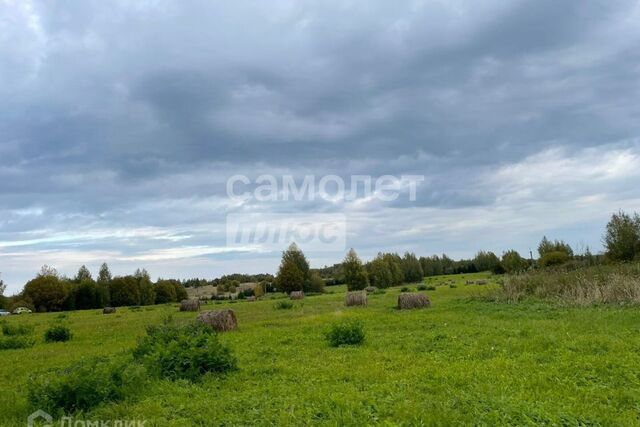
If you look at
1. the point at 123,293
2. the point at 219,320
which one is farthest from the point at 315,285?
the point at 219,320

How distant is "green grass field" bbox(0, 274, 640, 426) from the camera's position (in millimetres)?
6453

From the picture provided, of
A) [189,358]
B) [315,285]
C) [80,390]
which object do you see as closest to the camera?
[80,390]

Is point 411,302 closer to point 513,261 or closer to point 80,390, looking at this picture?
point 80,390

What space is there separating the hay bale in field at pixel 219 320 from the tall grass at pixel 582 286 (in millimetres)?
14037

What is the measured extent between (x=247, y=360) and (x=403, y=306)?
44.7 ft

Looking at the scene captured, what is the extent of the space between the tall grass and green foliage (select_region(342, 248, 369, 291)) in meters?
47.1

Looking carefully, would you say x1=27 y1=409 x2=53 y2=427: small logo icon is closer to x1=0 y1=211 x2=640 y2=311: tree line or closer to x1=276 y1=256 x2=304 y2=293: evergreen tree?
x1=0 y1=211 x2=640 y2=311: tree line

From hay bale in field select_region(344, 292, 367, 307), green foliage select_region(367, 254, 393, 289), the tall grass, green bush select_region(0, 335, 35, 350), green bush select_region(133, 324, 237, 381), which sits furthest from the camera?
green foliage select_region(367, 254, 393, 289)

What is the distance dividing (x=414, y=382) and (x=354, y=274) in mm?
67165

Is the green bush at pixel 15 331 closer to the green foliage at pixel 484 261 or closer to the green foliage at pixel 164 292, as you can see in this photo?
the green foliage at pixel 164 292

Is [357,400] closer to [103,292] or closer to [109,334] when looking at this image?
[109,334]

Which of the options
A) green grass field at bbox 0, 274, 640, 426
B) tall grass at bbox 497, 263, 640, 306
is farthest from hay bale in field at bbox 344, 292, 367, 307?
green grass field at bbox 0, 274, 640, 426

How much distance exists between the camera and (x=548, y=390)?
7406 mm

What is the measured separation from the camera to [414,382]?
8102 mm
